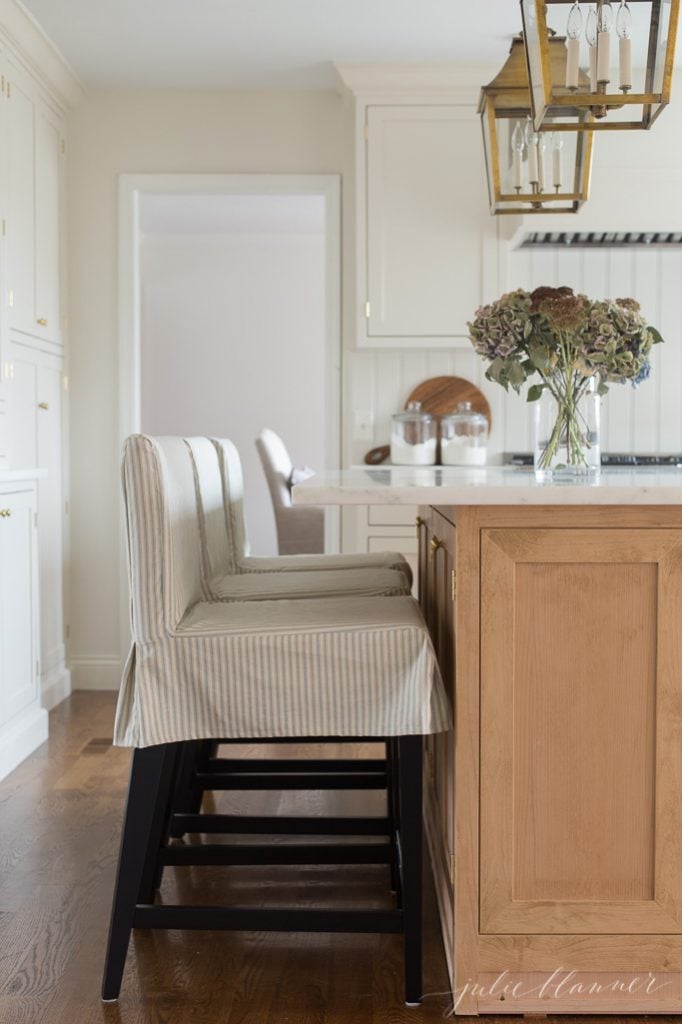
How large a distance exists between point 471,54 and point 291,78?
0.74m

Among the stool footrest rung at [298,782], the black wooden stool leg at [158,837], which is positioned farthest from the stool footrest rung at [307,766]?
the black wooden stool leg at [158,837]

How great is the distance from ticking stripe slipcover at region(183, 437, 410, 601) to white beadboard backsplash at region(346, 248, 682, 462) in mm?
1544

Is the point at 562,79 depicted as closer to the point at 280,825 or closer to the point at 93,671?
the point at 280,825

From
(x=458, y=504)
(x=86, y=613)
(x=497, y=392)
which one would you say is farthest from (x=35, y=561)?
(x=458, y=504)

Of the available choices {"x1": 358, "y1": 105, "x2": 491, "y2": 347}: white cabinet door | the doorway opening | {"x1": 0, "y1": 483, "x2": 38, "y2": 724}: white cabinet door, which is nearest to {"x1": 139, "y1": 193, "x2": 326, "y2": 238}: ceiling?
the doorway opening

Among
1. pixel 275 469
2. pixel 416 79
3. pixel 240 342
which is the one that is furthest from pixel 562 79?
pixel 240 342

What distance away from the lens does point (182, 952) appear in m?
2.10

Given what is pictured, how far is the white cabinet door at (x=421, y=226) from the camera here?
415 centimetres

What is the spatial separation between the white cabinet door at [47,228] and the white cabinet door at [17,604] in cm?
85

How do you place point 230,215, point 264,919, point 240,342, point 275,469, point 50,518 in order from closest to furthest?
point 264,919 < point 50,518 < point 275,469 < point 230,215 < point 240,342

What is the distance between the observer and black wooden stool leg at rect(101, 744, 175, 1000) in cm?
191

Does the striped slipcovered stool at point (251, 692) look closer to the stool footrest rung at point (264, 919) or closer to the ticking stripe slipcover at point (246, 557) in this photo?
the stool footrest rung at point (264, 919)

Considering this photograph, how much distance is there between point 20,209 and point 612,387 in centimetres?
238

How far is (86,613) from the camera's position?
179 inches
